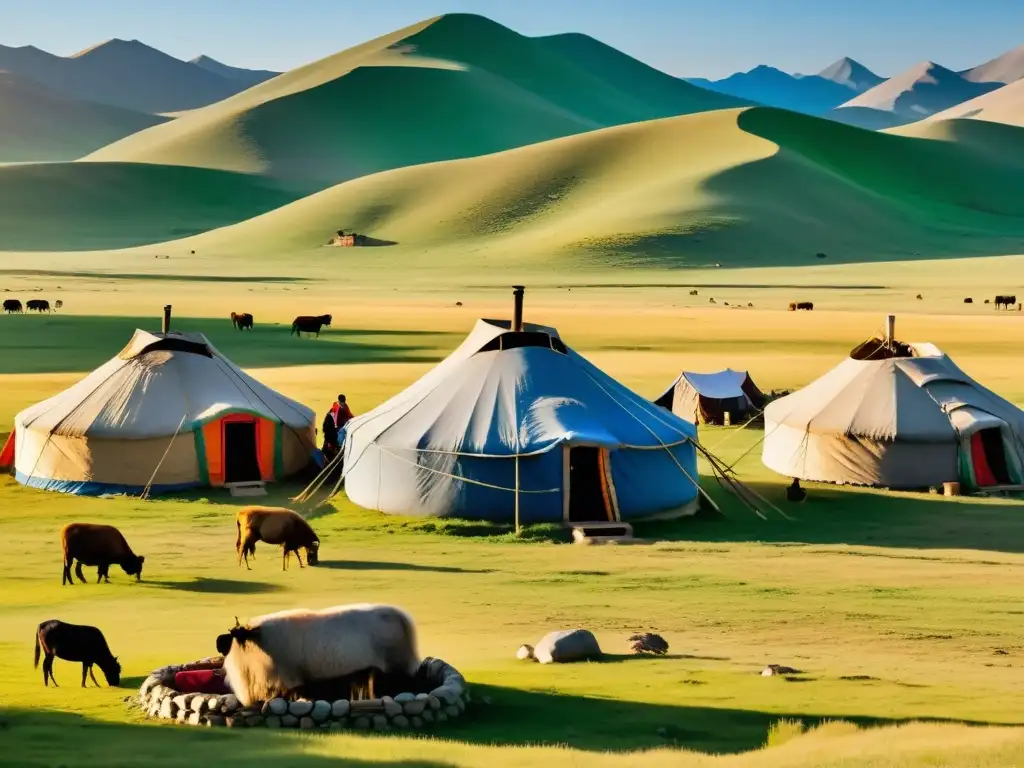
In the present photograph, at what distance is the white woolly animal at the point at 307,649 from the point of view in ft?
38.3

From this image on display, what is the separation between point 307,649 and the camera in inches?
461

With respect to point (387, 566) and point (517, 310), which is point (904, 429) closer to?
point (517, 310)

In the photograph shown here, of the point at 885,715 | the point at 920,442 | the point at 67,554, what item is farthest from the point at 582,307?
the point at 885,715

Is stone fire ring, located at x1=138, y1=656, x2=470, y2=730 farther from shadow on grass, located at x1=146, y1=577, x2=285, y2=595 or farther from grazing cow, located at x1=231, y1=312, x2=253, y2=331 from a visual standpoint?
grazing cow, located at x1=231, y1=312, x2=253, y2=331

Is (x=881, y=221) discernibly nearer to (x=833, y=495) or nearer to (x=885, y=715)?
(x=833, y=495)

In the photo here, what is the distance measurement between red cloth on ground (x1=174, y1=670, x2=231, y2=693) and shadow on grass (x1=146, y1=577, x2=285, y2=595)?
5.54m

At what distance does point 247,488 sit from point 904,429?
11177 mm

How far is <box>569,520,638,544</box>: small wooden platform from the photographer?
21625 millimetres

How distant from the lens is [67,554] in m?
18.1

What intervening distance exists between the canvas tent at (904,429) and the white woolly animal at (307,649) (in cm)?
1623

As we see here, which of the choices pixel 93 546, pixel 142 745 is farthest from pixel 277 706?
pixel 93 546

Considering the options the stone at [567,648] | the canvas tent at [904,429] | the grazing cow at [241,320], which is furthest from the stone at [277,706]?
the grazing cow at [241,320]

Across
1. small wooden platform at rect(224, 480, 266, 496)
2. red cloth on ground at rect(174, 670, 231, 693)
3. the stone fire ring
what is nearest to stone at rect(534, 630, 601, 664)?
the stone fire ring

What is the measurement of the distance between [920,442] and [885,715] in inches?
596
